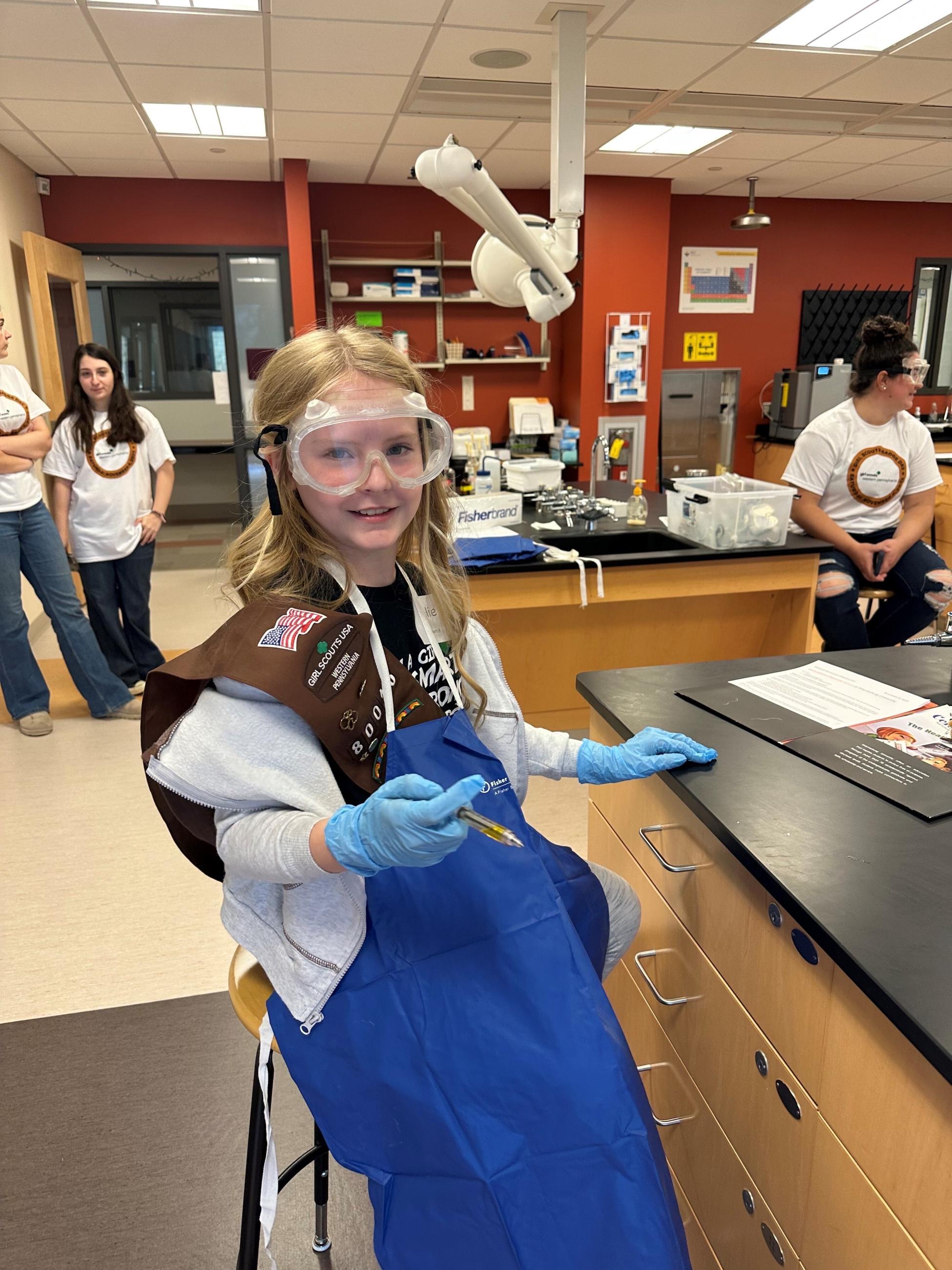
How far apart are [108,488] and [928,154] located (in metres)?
5.35

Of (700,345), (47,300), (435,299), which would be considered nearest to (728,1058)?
(47,300)

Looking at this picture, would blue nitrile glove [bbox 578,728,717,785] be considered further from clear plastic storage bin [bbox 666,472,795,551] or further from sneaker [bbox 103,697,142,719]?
sneaker [bbox 103,697,142,719]

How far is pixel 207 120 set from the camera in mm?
4508

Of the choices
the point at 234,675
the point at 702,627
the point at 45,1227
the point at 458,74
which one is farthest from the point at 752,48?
the point at 45,1227

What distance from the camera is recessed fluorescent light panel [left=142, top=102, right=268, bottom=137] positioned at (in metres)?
4.31

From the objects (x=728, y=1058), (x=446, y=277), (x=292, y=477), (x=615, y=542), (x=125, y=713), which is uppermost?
(x=446, y=277)

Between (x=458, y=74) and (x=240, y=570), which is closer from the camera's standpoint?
(x=240, y=570)

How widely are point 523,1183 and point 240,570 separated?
805 mm

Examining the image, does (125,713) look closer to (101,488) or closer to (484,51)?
(101,488)

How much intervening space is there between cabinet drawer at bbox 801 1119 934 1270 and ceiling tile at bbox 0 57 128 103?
454cm

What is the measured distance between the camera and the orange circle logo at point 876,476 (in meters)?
3.11

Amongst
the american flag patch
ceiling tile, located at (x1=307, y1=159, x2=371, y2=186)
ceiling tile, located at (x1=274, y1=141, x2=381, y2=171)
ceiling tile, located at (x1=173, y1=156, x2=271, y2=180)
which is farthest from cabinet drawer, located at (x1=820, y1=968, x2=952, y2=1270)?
ceiling tile, located at (x1=173, y1=156, x2=271, y2=180)

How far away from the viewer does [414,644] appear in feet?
4.04

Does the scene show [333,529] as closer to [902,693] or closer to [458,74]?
[902,693]
